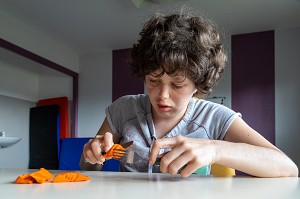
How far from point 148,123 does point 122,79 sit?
9.17 feet

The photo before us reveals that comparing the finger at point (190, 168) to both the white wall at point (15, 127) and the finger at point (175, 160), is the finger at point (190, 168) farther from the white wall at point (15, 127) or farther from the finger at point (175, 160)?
the white wall at point (15, 127)

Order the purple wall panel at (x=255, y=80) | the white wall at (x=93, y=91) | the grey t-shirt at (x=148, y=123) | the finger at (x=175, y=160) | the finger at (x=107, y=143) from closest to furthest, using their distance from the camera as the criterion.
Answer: the finger at (x=175, y=160)
the finger at (x=107, y=143)
the grey t-shirt at (x=148, y=123)
the purple wall panel at (x=255, y=80)
the white wall at (x=93, y=91)

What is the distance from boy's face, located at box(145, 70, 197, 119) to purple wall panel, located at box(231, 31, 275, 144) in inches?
97.0

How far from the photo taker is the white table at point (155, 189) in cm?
48

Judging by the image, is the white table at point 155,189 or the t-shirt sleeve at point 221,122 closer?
the white table at point 155,189

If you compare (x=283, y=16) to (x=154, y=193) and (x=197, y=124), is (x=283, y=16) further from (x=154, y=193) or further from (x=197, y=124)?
(x=154, y=193)

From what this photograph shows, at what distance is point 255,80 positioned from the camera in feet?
10.6

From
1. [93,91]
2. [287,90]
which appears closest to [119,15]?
[93,91]

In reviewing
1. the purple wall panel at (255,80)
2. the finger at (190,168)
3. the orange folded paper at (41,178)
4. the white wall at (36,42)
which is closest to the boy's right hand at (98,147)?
the orange folded paper at (41,178)

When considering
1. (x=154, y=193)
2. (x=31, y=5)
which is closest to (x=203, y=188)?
(x=154, y=193)

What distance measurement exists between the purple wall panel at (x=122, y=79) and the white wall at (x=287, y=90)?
5.17 ft

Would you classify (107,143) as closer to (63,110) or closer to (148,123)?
(148,123)

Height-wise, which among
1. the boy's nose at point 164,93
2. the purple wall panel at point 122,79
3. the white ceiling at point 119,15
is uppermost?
the white ceiling at point 119,15

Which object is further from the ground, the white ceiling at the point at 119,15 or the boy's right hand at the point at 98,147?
the white ceiling at the point at 119,15
